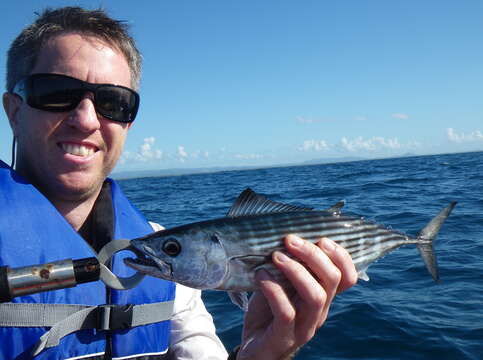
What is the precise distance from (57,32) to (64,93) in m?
0.63

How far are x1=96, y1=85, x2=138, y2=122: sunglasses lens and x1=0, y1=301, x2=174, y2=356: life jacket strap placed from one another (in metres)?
1.74

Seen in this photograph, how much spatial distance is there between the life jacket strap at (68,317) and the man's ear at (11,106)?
1748 mm

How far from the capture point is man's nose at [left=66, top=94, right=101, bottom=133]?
11.0 feet

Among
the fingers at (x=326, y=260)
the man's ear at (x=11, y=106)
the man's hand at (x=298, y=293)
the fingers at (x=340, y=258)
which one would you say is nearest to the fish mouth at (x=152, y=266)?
the man's hand at (x=298, y=293)

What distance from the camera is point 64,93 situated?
3.32 meters

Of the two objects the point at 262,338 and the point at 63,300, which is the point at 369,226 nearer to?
the point at 262,338

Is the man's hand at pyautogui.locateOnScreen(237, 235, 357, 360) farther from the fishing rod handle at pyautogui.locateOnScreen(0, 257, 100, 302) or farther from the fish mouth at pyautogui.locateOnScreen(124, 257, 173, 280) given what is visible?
the fishing rod handle at pyautogui.locateOnScreen(0, 257, 100, 302)

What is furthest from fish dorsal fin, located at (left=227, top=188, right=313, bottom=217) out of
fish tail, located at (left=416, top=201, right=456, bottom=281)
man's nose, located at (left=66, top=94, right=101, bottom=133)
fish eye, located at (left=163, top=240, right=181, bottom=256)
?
fish tail, located at (left=416, top=201, right=456, bottom=281)

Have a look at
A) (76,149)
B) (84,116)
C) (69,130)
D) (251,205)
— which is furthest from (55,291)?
(251,205)

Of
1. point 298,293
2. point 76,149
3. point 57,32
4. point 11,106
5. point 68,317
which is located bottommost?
point 68,317

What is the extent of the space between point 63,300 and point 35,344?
37 centimetres

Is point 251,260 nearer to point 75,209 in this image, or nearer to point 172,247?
point 172,247

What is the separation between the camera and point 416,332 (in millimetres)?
6184

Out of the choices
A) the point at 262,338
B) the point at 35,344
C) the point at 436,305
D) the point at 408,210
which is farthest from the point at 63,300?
the point at 408,210
